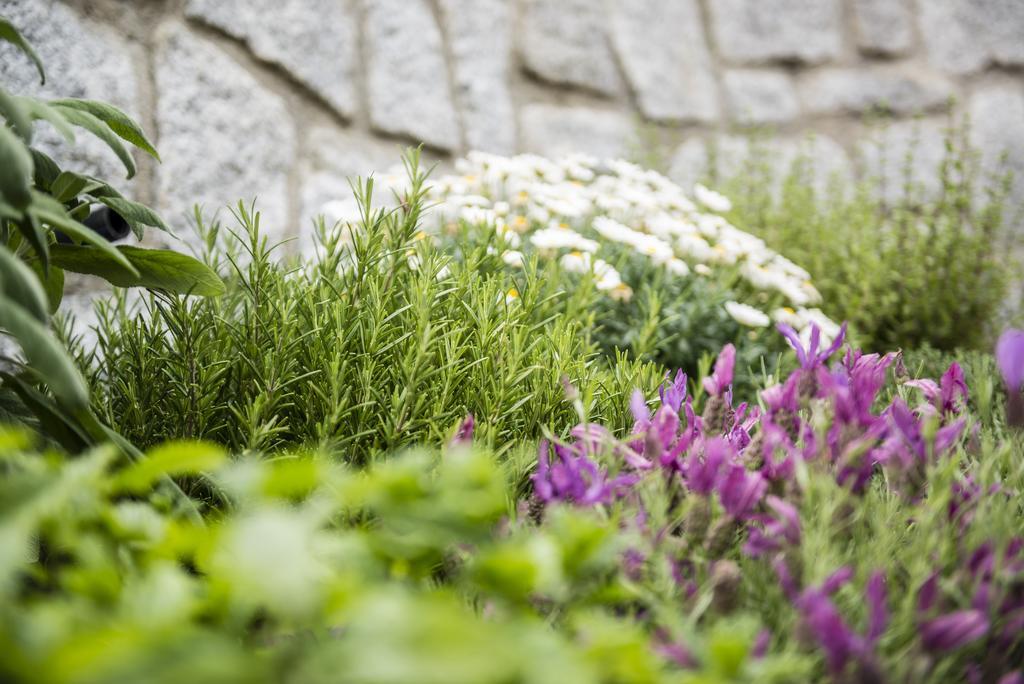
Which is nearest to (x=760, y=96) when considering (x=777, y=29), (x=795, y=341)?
(x=777, y=29)

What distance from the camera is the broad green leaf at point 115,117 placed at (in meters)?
0.95

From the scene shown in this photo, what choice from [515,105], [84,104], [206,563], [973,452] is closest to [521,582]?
[206,563]

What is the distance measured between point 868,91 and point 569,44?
174 centimetres

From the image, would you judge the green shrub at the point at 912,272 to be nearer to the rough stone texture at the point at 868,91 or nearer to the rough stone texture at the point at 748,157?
the rough stone texture at the point at 748,157

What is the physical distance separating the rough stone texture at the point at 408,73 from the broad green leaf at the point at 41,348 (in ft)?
7.15

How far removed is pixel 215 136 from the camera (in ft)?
7.22

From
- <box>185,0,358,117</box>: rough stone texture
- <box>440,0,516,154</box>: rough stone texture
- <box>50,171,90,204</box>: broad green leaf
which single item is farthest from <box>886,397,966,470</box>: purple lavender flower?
<box>440,0,516,154</box>: rough stone texture

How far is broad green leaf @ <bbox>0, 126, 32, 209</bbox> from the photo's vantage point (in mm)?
614

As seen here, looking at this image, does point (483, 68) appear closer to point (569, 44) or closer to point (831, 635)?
point (569, 44)

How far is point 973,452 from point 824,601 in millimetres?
481

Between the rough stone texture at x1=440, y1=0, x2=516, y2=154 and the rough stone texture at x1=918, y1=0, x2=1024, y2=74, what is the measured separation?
94.6 inches

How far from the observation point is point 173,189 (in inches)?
81.9

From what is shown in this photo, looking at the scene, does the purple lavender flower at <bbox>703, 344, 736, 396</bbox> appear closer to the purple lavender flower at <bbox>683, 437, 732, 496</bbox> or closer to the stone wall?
the purple lavender flower at <bbox>683, 437, 732, 496</bbox>

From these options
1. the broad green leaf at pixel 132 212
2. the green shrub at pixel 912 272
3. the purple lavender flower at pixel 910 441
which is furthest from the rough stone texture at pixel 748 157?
the broad green leaf at pixel 132 212
